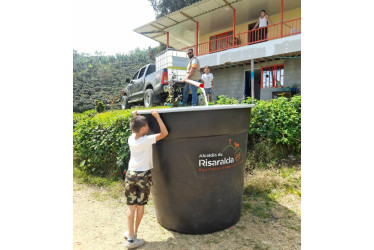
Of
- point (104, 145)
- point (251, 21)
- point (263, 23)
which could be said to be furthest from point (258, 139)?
point (251, 21)

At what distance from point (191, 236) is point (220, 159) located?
2.88ft

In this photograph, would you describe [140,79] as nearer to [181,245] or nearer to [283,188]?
[283,188]

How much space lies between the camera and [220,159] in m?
2.47

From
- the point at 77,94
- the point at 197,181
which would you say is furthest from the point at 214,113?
the point at 77,94

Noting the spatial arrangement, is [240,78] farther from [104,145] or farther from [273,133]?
[104,145]

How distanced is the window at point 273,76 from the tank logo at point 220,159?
29.3 ft

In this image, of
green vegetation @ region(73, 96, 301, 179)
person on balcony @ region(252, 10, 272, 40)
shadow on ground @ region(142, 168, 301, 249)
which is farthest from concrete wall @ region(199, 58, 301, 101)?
shadow on ground @ region(142, 168, 301, 249)

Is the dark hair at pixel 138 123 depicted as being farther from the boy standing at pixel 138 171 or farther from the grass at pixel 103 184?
the grass at pixel 103 184

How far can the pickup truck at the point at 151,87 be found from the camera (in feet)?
23.4

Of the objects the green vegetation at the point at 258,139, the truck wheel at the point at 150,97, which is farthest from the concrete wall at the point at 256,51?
the green vegetation at the point at 258,139

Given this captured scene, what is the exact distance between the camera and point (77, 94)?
11906 millimetres

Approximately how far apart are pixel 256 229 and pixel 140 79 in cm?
724
